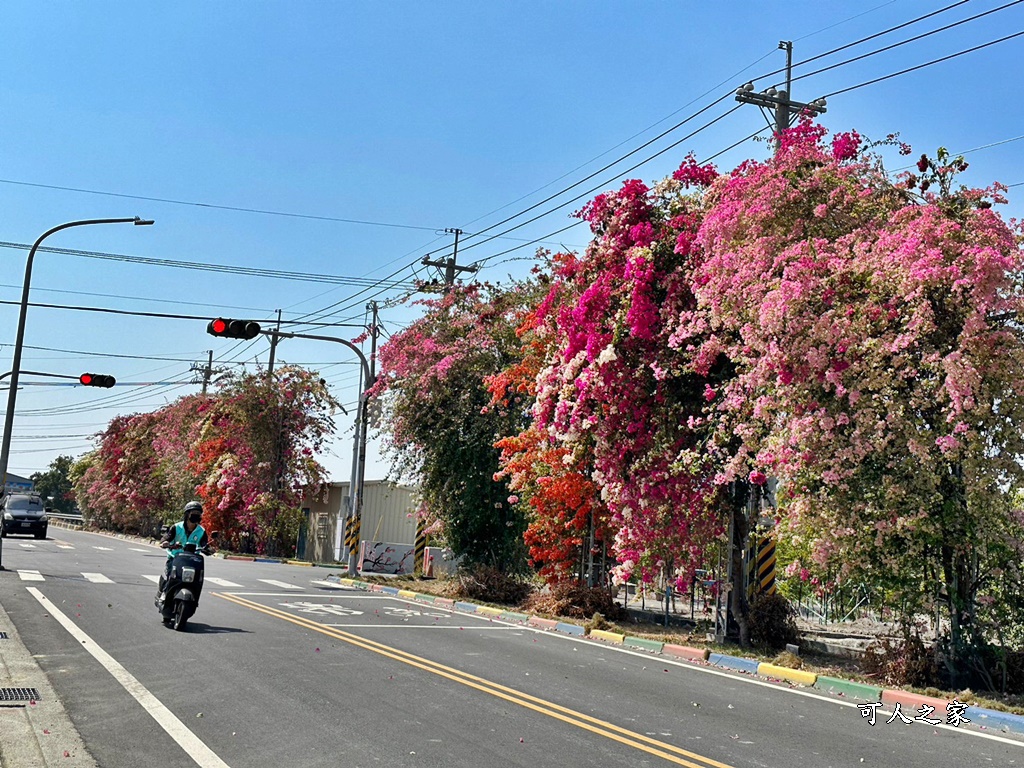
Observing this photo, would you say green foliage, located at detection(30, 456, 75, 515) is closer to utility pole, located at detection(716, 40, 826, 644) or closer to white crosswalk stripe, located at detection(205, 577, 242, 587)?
white crosswalk stripe, located at detection(205, 577, 242, 587)

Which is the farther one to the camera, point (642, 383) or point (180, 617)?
point (642, 383)

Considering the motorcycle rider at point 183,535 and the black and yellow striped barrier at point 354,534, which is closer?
the motorcycle rider at point 183,535

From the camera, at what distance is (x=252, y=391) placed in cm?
4228

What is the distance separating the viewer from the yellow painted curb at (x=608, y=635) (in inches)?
641

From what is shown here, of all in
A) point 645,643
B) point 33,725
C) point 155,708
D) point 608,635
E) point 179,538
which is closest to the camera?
point 33,725

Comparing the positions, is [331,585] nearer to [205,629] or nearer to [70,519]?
[205,629]

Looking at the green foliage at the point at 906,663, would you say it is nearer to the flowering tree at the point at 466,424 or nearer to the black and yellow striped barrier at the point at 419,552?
the flowering tree at the point at 466,424

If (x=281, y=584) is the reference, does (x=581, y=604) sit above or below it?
above

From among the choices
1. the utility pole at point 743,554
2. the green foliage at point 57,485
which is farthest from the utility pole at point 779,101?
the green foliage at point 57,485

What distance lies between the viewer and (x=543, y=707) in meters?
9.25

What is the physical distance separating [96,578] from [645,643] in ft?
43.9

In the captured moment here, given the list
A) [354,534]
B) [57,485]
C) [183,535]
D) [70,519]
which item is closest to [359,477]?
[354,534]

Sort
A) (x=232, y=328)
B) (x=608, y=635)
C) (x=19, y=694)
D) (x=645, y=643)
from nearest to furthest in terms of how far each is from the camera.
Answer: (x=19, y=694)
(x=645, y=643)
(x=608, y=635)
(x=232, y=328)

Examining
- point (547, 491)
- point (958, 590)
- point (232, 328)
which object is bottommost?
point (958, 590)
